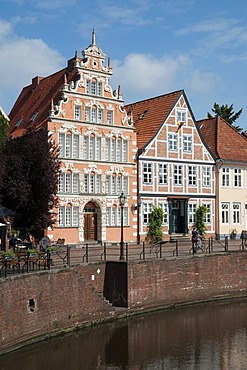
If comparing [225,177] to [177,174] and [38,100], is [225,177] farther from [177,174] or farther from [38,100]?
[38,100]

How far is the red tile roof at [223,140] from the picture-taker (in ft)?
147

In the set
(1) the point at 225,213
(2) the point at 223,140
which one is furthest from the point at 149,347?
(2) the point at 223,140

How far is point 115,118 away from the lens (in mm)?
39000

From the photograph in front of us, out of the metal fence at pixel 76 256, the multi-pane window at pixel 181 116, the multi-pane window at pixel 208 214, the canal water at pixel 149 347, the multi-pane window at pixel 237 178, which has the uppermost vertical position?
the multi-pane window at pixel 181 116

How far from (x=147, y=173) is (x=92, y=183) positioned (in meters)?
4.49

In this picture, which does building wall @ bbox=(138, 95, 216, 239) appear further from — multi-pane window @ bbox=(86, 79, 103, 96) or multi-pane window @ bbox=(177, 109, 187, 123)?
multi-pane window @ bbox=(86, 79, 103, 96)

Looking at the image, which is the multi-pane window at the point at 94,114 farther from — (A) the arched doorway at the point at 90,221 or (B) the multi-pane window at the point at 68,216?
(B) the multi-pane window at the point at 68,216

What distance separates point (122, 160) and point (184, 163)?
5411 millimetres

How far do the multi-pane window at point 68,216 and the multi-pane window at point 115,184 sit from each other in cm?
292

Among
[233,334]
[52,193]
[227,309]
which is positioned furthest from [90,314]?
[52,193]

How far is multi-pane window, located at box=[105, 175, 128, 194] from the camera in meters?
38.7

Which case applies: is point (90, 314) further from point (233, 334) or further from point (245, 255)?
point (245, 255)

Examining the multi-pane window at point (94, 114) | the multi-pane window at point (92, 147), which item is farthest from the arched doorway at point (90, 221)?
the multi-pane window at point (94, 114)

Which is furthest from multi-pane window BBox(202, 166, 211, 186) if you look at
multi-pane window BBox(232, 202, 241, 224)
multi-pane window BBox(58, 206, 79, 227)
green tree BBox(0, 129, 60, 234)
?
green tree BBox(0, 129, 60, 234)
